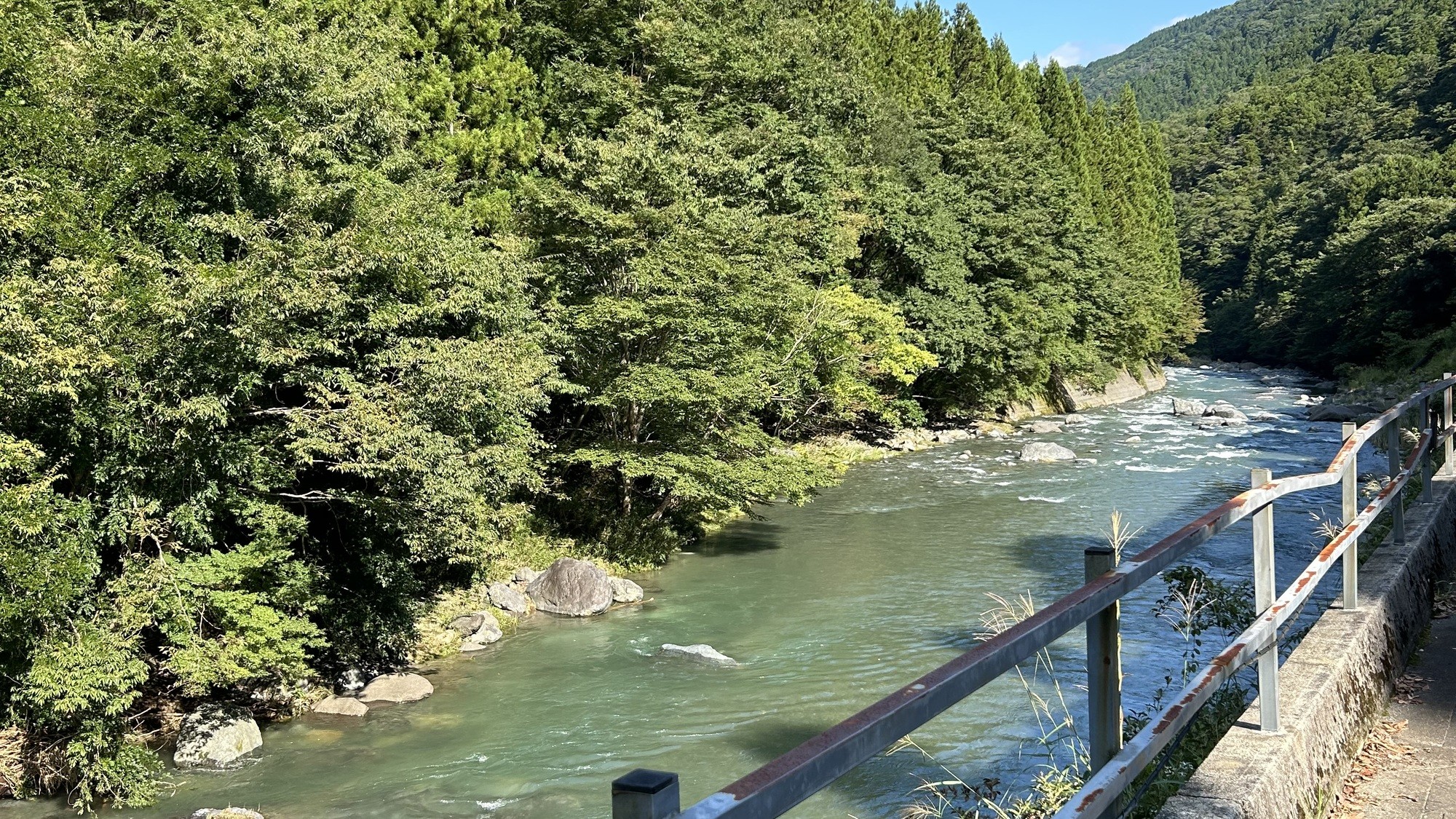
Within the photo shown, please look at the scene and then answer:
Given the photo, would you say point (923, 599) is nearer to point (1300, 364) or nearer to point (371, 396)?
point (371, 396)

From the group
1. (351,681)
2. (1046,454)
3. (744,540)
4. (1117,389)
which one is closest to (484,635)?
(351,681)

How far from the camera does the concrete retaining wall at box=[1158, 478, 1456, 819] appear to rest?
3348mm

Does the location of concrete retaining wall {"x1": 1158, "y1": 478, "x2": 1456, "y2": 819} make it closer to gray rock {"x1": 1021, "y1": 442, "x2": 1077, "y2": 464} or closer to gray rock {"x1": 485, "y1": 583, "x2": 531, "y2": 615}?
gray rock {"x1": 485, "y1": 583, "x2": 531, "y2": 615}

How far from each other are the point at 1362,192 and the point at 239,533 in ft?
214

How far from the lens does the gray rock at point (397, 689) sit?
11.7 metres

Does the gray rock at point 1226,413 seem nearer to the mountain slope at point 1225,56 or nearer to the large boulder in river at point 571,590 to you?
the large boulder in river at point 571,590

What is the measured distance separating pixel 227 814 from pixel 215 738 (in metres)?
1.84

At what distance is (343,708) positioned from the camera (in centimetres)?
1137

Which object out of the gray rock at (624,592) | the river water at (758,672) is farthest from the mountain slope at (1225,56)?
the gray rock at (624,592)

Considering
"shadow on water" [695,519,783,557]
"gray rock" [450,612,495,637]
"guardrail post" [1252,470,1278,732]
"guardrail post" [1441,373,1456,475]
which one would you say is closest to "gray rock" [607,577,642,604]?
"gray rock" [450,612,495,637]

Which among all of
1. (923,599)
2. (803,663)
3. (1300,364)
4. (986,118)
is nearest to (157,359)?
(803,663)

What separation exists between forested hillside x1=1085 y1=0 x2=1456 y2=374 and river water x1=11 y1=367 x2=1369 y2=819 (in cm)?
2032

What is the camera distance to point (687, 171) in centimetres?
1997

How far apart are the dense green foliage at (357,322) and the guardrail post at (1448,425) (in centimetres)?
908
